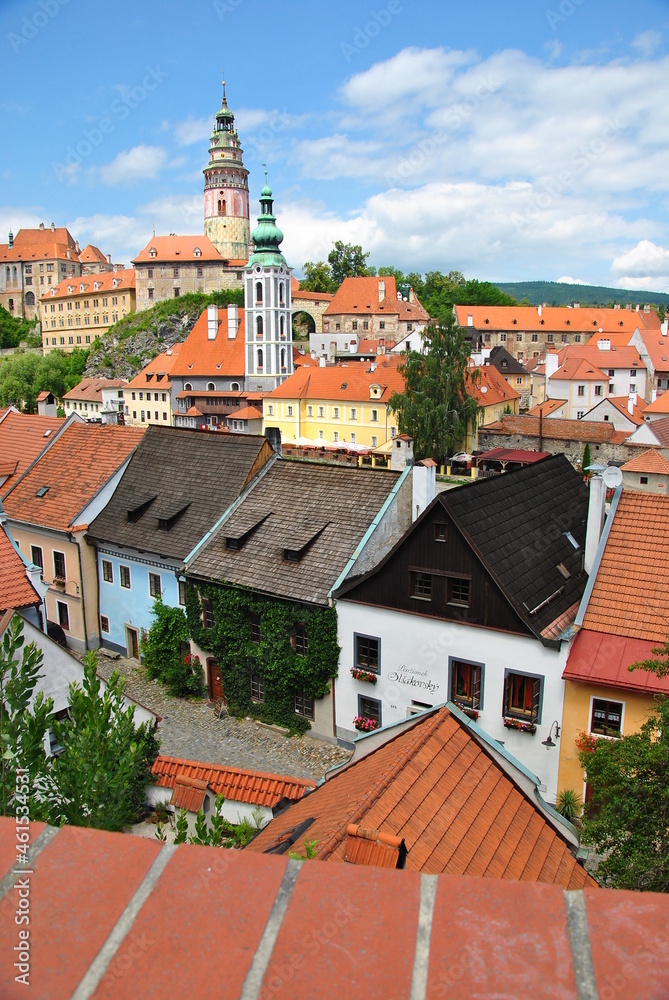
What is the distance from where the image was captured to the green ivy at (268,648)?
19438 millimetres

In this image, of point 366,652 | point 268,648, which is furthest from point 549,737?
point 268,648

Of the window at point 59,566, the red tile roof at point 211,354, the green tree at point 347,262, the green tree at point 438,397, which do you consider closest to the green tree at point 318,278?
the green tree at point 347,262

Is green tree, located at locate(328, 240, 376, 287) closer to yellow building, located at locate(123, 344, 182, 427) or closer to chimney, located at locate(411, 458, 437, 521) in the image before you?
yellow building, located at locate(123, 344, 182, 427)

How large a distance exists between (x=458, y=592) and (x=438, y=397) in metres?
37.6

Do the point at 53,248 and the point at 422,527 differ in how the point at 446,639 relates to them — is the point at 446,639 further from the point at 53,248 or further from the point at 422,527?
the point at 53,248

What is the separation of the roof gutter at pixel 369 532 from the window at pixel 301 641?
4.66 ft

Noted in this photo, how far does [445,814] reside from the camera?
8195 mm

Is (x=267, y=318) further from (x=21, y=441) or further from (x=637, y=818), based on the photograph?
(x=637, y=818)

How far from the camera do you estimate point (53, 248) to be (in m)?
144

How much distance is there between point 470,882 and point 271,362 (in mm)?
81118

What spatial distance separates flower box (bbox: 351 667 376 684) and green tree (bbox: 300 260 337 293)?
375 feet

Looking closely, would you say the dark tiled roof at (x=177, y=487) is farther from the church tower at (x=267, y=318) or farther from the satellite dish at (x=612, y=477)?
the church tower at (x=267, y=318)

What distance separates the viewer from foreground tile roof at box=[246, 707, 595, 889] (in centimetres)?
759

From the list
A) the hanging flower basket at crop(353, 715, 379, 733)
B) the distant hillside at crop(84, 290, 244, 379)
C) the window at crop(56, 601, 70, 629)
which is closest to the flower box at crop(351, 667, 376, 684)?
the hanging flower basket at crop(353, 715, 379, 733)
